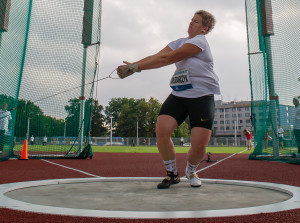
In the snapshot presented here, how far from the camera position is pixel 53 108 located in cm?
894

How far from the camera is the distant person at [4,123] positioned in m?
7.79

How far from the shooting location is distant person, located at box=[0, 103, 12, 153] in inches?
307

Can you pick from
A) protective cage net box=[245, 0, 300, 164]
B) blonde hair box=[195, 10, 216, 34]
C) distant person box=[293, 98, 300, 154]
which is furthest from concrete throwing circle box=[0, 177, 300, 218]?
protective cage net box=[245, 0, 300, 164]

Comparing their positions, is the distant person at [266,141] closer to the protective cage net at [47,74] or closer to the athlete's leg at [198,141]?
the protective cage net at [47,74]

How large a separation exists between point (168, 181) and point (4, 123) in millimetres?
6234

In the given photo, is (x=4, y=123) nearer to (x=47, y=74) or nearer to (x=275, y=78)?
(x=47, y=74)

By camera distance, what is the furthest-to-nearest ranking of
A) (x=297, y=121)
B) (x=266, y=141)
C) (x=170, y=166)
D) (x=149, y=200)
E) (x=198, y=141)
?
(x=266, y=141), (x=297, y=121), (x=170, y=166), (x=198, y=141), (x=149, y=200)

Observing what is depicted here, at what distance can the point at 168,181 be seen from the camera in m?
3.31

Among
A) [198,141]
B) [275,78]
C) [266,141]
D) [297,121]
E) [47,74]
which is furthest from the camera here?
[266,141]

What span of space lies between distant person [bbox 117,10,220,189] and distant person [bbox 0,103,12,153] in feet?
18.8

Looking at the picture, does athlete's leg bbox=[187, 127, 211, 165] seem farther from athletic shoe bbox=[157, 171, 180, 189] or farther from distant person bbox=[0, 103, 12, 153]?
distant person bbox=[0, 103, 12, 153]

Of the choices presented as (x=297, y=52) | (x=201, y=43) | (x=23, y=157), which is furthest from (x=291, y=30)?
(x=23, y=157)

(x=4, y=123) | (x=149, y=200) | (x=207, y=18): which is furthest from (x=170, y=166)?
(x=4, y=123)

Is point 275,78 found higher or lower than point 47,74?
lower
